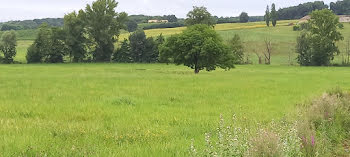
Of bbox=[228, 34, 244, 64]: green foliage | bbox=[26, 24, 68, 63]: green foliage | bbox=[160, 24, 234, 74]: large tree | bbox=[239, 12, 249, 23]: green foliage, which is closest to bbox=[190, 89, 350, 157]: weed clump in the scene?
bbox=[160, 24, 234, 74]: large tree

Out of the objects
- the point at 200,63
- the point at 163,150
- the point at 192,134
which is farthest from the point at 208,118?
the point at 200,63

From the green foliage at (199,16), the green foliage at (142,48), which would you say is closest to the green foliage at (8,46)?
the green foliage at (142,48)

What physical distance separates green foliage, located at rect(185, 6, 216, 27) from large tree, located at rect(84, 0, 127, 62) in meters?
17.4

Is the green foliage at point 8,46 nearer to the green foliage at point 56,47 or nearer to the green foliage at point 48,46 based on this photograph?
the green foliage at point 48,46

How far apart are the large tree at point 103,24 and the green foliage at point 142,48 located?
4.51 m

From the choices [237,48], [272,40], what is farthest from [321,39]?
[272,40]

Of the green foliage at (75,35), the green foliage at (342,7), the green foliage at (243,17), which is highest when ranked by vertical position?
the green foliage at (342,7)

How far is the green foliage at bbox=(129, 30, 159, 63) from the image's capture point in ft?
279

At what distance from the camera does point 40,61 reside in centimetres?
8188

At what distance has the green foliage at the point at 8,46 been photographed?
79375mm

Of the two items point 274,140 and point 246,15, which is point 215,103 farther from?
point 246,15

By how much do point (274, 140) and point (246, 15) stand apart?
18915cm

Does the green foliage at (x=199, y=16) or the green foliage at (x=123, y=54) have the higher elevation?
the green foliage at (x=199, y=16)

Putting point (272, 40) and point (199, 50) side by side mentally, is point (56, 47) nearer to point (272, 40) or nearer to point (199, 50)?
point (199, 50)
